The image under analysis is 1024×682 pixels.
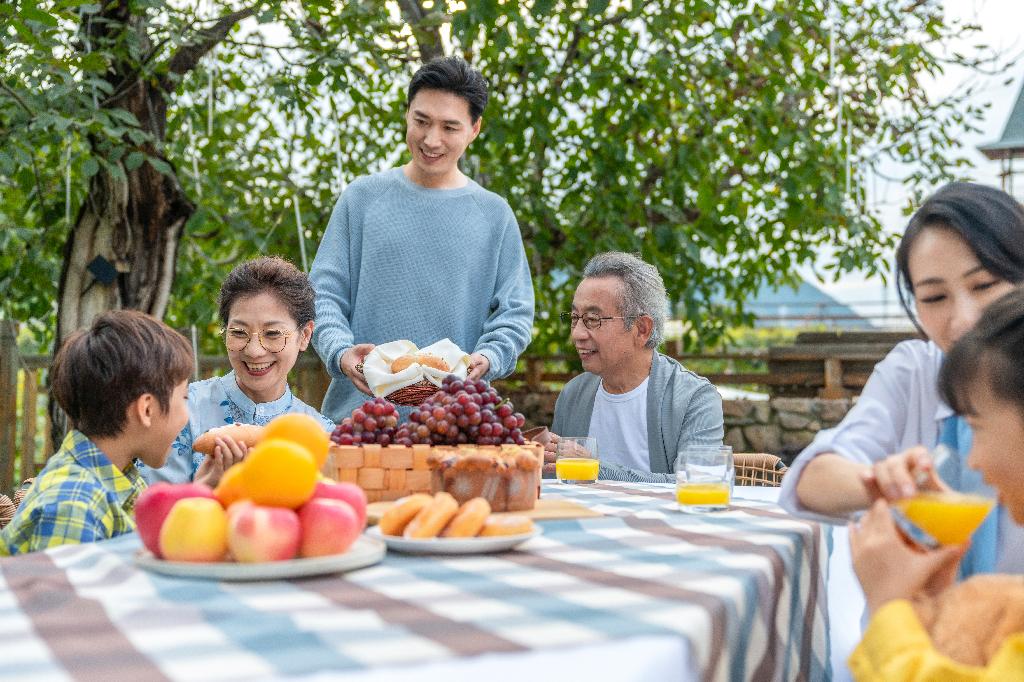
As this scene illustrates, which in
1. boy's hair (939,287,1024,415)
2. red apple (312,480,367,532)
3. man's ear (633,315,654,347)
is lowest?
red apple (312,480,367,532)

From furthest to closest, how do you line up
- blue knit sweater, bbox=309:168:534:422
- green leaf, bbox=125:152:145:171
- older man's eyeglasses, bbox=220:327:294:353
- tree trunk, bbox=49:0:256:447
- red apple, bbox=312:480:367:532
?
tree trunk, bbox=49:0:256:447, green leaf, bbox=125:152:145:171, blue knit sweater, bbox=309:168:534:422, older man's eyeglasses, bbox=220:327:294:353, red apple, bbox=312:480:367:532

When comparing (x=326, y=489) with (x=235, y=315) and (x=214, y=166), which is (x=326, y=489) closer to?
(x=235, y=315)

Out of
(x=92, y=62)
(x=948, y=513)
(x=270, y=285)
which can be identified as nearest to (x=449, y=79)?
(x=270, y=285)

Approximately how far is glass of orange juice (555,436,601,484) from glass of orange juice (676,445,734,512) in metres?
0.59

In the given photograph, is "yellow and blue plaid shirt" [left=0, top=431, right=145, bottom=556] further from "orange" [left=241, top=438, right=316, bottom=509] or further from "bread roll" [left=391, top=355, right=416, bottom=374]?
"bread roll" [left=391, top=355, right=416, bottom=374]

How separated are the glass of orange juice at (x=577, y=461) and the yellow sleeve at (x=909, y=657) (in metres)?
1.40

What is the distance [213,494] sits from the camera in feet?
4.46

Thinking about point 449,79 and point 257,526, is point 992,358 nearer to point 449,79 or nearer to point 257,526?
point 257,526

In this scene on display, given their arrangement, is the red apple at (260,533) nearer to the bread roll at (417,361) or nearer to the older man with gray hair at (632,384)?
the bread roll at (417,361)

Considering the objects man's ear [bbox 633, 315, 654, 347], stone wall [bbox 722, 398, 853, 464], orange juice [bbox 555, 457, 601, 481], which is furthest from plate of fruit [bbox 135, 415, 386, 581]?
stone wall [bbox 722, 398, 853, 464]

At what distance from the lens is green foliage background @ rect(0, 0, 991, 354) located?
16.6ft

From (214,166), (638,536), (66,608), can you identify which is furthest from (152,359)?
(214,166)

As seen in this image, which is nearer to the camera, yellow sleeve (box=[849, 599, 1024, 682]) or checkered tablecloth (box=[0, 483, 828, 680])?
checkered tablecloth (box=[0, 483, 828, 680])

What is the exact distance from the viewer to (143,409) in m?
1.82
